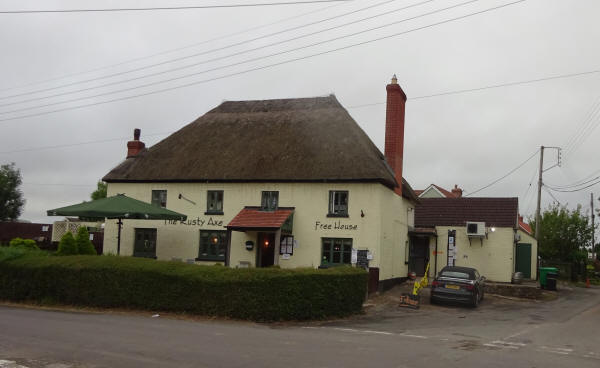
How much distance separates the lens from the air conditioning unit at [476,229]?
94.6ft

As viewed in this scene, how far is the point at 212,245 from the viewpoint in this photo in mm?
25562

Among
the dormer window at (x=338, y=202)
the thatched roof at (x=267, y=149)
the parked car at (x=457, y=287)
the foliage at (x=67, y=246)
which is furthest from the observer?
the thatched roof at (x=267, y=149)

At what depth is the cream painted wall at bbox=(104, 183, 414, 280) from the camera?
22.9 m

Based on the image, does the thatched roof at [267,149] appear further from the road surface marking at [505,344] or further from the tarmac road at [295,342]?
the road surface marking at [505,344]

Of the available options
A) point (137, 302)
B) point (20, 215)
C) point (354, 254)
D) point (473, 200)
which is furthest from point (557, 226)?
point (20, 215)

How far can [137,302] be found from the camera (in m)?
16.3

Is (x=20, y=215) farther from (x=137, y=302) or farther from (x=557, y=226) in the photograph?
(x=557, y=226)

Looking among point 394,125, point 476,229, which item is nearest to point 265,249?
point 394,125

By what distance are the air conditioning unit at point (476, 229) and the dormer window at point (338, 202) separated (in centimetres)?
913

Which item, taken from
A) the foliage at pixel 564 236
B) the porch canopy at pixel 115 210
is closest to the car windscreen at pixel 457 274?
the porch canopy at pixel 115 210

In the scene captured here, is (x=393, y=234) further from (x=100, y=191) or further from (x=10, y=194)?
(x=100, y=191)

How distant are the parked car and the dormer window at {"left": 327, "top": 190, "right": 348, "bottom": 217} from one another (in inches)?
197

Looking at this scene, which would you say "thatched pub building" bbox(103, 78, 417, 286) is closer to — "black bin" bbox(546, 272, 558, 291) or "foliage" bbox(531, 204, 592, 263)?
"black bin" bbox(546, 272, 558, 291)

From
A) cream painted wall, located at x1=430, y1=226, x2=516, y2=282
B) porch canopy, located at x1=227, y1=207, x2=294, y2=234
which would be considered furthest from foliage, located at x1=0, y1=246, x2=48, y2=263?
cream painted wall, located at x1=430, y1=226, x2=516, y2=282
